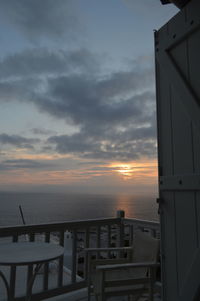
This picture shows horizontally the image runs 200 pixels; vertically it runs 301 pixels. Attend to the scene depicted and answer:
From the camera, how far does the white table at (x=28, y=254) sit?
176 cm

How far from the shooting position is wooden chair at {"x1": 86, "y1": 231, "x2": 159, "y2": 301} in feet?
6.99

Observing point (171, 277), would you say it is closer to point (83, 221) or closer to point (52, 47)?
point (83, 221)

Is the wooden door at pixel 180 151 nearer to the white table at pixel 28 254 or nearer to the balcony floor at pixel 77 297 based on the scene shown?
the white table at pixel 28 254

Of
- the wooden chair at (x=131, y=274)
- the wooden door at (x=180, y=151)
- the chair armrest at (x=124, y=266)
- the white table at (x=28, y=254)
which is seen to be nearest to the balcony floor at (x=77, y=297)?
the wooden chair at (x=131, y=274)

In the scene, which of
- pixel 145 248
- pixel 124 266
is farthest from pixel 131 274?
pixel 124 266

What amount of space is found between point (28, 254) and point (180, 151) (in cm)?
146

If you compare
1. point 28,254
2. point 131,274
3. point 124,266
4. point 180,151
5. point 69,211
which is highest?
point 180,151

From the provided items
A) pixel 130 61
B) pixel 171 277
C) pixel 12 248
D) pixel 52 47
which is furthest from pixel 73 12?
pixel 171 277

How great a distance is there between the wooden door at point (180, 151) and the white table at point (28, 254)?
0.92 meters

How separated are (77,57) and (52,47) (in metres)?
0.52

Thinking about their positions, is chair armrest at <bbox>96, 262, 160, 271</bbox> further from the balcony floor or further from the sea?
the balcony floor

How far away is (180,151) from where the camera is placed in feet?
5.61

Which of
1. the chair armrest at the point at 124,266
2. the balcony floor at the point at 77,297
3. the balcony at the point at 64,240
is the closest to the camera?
the chair armrest at the point at 124,266

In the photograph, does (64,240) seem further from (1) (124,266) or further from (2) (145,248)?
(1) (124,266)
